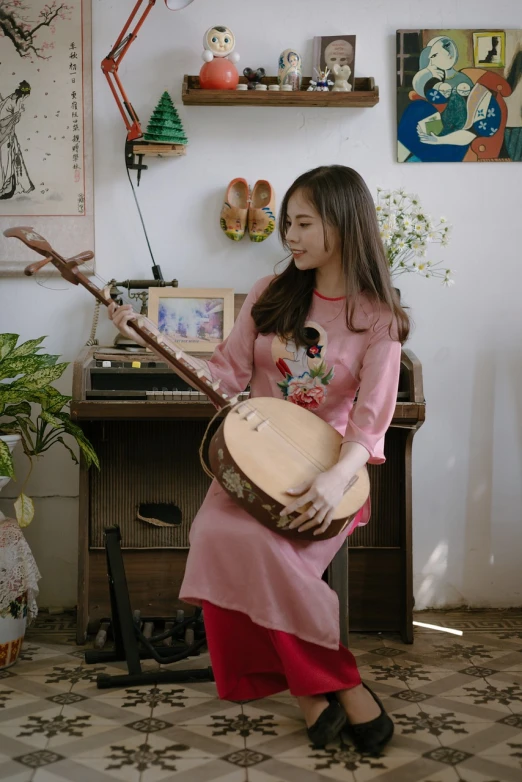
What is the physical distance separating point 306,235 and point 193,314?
940 mm

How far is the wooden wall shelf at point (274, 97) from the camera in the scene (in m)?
2.99

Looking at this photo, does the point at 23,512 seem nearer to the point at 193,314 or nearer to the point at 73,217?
the point at 193,314

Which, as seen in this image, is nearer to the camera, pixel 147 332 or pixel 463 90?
pixel 147 332

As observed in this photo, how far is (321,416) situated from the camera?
2.23 m

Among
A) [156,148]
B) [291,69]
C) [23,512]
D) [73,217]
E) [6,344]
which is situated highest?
[291,69]

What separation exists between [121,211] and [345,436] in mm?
1539

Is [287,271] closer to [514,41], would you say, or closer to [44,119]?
[44,119]

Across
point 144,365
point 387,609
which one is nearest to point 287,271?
point 144,365

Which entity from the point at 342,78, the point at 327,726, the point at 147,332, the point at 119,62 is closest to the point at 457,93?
the point at 342,78

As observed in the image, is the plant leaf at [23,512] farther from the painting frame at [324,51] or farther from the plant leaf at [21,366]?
the painting frame at [324,51]

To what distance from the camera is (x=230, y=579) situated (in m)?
1.94

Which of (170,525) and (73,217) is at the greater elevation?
(73,217)

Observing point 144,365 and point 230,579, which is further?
point 144,365

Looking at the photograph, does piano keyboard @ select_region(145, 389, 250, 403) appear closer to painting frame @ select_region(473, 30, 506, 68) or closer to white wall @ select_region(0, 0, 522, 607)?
white wall @ select_region(0, 0, 522, 607)
